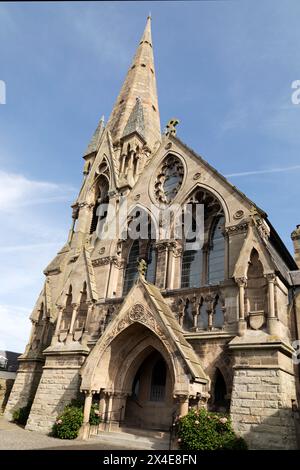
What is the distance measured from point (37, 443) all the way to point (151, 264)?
28.3ft

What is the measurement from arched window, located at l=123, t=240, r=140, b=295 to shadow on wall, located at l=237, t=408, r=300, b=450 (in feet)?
27.8

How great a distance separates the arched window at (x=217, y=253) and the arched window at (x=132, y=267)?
3.90 metres

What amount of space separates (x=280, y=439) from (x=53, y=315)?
1311 centimetres

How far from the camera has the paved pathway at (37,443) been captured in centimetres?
1104

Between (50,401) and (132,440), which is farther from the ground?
(50,401)

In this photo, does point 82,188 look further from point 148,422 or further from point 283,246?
point 148,422

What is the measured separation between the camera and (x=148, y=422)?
14.2m

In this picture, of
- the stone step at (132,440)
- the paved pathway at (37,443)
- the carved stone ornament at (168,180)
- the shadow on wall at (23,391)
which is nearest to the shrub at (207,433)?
the stone step at (132,440)

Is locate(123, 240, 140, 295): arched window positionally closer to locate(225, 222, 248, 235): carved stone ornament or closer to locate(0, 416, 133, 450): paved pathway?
locate(225, 222, 248, 235): carved stone ornament

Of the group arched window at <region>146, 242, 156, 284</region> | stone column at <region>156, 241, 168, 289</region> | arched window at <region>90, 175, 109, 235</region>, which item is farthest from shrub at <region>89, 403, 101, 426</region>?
arched window at <region>90, 175, 109, 235</region>

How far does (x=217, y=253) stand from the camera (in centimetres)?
1575

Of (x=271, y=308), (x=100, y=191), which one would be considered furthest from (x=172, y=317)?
(x=100, y=191)

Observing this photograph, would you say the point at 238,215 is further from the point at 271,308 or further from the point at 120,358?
the point at 120,358
